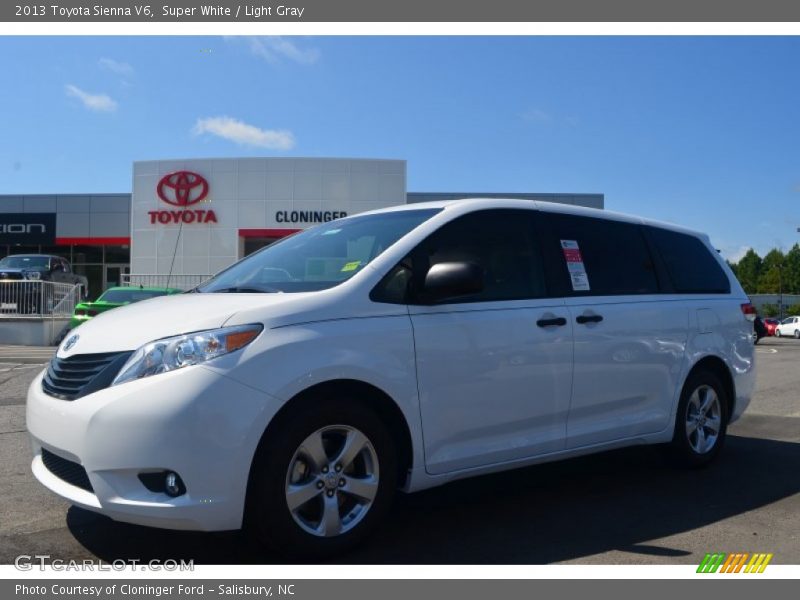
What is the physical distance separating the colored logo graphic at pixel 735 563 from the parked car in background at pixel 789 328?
176ft

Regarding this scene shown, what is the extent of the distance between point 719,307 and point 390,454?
3.43 metres

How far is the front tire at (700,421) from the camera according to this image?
557cm

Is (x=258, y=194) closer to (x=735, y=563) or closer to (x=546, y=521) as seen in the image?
(x=546, y=521)

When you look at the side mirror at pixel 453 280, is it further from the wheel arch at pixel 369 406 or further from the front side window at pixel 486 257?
the wheel arch at pixel 369 406

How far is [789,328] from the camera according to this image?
5259 cm

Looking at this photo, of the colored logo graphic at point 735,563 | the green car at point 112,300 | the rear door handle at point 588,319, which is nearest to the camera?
the colored logo graphic at point 735,563

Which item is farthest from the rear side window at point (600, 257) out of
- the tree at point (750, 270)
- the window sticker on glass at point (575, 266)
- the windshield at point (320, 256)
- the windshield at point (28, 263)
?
the tree at point (750, 270)

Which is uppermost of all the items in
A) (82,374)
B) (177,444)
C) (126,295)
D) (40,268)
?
(40,268)

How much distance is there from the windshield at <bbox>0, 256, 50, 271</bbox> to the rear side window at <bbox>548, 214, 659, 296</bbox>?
22517mm

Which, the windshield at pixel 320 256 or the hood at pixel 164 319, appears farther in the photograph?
the windshield at pixel 320 256

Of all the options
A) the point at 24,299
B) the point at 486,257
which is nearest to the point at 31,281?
the point at 24,299

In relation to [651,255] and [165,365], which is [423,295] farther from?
[651,255]

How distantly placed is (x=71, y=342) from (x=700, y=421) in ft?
14.6
